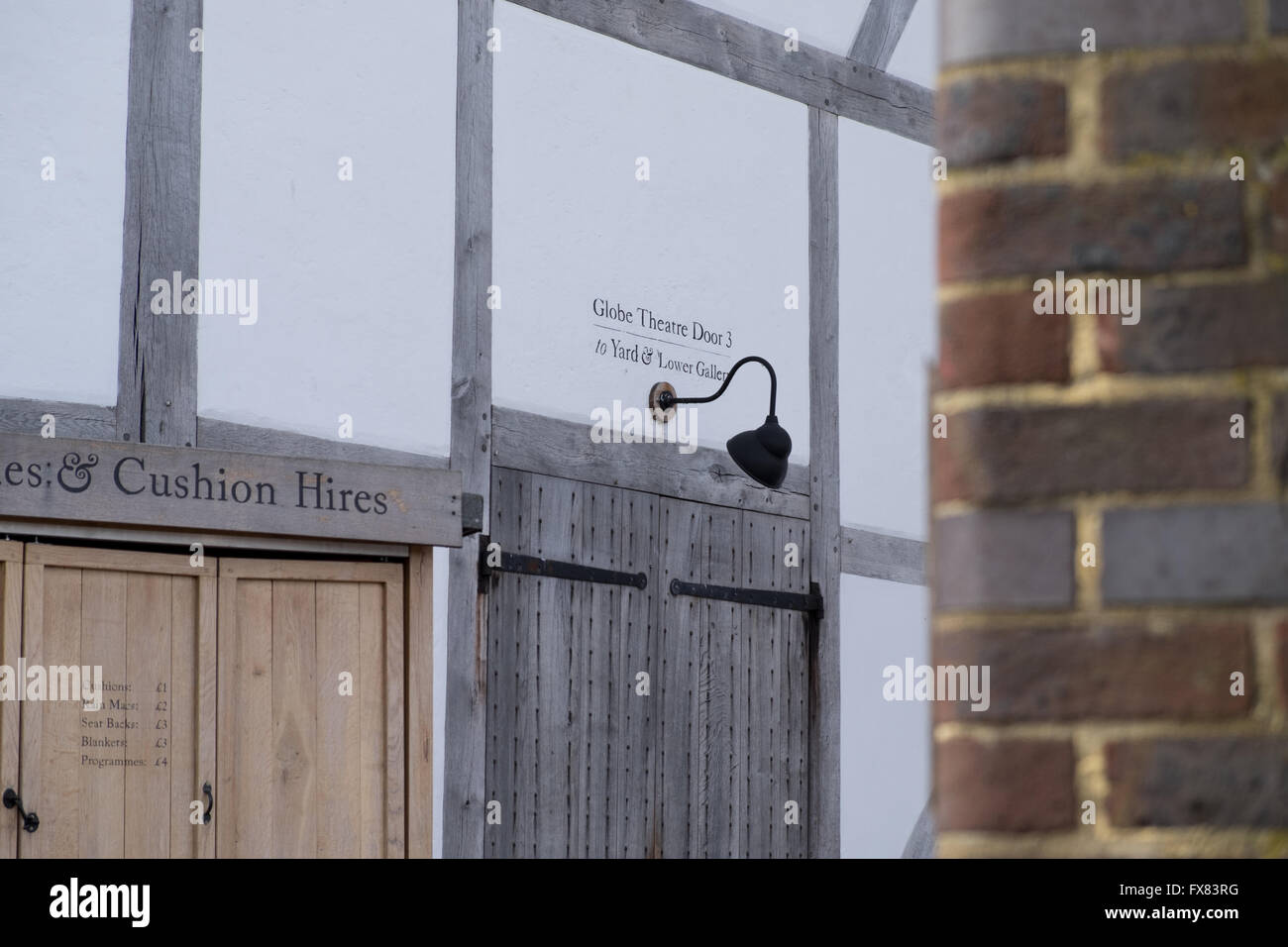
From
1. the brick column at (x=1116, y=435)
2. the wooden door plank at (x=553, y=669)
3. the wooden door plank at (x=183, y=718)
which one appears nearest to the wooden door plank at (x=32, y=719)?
the wooden door plank at (x=183, y=718)

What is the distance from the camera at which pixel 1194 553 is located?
1.02 metres

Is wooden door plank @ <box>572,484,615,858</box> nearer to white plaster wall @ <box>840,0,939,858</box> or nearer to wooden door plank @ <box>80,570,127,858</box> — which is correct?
white plaster wall @ <box>840,0,939,858</box>

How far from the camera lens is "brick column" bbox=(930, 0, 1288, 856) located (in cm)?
100

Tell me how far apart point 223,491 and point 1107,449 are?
4.74m

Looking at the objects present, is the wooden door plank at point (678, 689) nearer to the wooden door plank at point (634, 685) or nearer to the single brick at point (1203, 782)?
the wooden door plank at point (634, 685)

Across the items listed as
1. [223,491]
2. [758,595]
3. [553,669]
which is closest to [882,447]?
[758,595]

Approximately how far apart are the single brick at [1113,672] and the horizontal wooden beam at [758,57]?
730 cm

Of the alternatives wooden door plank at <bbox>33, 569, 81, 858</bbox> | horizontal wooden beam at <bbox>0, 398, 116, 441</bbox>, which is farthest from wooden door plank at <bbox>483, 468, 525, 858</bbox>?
wooden door plank at <bbox>33, 569, 81, 858</bbox>

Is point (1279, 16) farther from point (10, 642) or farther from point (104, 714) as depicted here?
point (104, 714)

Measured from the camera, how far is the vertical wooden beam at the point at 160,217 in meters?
6.54

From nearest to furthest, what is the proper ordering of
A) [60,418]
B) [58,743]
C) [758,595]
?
[58,743] < [60,418] < [758,595]

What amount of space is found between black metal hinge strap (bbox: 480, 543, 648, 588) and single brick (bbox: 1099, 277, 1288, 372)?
6.50 metres
